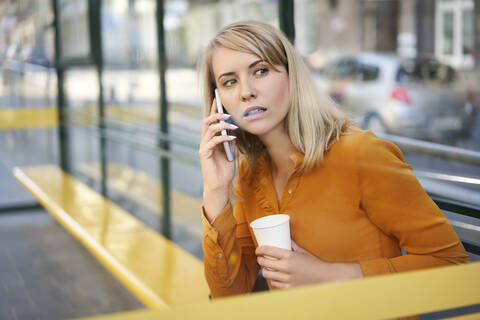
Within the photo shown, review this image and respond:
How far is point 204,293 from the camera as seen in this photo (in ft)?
7.55

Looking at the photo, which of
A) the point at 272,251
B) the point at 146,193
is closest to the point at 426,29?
the point at 146,193

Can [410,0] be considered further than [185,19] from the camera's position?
Yes

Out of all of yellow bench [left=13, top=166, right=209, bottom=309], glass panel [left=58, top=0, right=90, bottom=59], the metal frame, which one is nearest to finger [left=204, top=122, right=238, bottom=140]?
yellow bench [left=13, top=166, right=209, bottom=309]

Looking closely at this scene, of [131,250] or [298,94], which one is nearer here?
[298,94]

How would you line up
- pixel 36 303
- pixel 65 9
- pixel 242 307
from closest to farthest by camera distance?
pixel 242 307 → pixel 36 303 → pixel 65 9

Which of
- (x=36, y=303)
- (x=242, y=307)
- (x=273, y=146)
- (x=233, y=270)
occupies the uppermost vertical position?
(x=273, y=146)

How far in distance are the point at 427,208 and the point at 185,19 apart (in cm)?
269

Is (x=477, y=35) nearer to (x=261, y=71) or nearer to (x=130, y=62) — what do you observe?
(x=130, y=62)

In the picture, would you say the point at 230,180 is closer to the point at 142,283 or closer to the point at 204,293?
the point at 204,293

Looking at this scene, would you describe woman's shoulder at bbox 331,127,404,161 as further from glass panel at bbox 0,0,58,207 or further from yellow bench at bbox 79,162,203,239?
glass panel at bbox 0,0,58,207

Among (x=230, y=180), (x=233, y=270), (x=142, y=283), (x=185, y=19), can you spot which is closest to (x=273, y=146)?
(x=230, y=180)

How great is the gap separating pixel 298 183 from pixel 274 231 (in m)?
0.19

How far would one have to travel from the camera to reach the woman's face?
4.52 feet

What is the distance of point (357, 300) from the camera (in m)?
0.92
